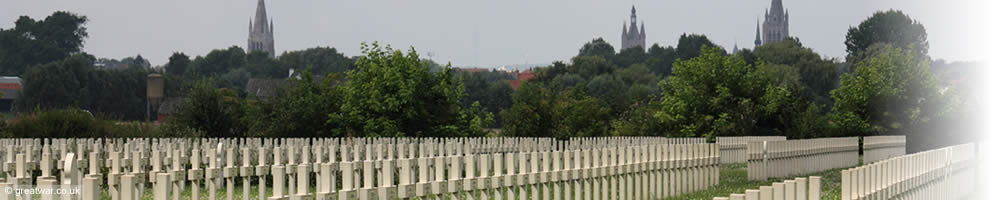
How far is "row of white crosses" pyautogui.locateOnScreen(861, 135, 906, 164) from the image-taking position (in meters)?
38.9

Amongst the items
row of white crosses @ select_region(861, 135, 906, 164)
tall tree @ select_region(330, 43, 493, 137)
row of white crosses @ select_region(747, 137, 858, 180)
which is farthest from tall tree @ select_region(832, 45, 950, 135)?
row of white crosses @ select_region(747, 137, 858, 180)

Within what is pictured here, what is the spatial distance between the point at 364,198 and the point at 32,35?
191m

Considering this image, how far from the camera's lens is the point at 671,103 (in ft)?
209

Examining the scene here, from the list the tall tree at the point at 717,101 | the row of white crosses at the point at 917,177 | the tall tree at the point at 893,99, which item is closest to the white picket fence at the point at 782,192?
the row of white crosses at the point at 917,177

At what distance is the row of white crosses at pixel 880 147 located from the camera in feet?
128

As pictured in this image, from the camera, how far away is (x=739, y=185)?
2509 centimetres

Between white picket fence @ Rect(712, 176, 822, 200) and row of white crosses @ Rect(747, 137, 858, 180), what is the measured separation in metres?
15.3

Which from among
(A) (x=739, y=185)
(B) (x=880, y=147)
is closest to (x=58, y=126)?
(B) (x=880, y=147)

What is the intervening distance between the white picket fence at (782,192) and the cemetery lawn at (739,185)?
9223 millimetres

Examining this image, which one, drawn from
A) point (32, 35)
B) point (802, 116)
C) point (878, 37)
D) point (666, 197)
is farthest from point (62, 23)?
point (666, 197)

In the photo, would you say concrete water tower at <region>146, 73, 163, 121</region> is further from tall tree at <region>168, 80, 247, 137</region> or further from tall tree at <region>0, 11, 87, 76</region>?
tall tree at <region>168, 80, 247, 137</region>

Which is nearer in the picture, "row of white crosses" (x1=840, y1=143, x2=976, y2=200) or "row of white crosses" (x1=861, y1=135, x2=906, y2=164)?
"row of white crosses" (x1=840, y1=143, x2=976, y2=200)

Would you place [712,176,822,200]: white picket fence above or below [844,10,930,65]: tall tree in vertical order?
below

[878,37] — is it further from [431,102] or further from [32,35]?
[32,35]
